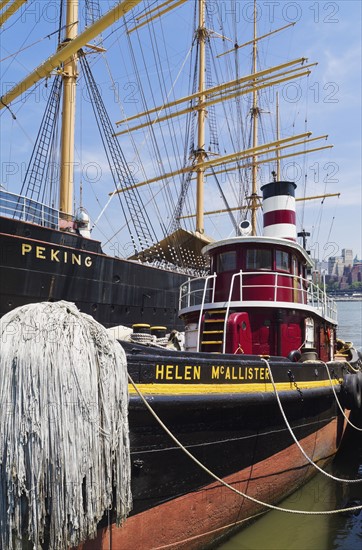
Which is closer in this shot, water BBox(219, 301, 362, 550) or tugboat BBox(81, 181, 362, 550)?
tugboat BBox(81, 181, 362, 550)

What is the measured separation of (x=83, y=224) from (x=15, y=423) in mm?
11241

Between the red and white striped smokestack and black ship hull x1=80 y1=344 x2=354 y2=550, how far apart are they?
162 inches

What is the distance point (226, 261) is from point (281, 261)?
1.07m

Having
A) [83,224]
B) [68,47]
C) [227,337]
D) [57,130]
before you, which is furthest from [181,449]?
[57,130]

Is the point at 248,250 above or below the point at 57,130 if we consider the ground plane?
below

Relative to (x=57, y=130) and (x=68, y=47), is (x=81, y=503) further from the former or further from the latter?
(x=57, y=130)

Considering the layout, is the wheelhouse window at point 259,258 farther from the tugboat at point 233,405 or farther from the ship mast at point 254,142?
the ship mast at point 254,142

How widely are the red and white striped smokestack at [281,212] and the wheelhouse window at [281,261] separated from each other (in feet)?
5.30

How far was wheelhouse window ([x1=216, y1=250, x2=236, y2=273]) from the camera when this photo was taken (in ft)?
31.8

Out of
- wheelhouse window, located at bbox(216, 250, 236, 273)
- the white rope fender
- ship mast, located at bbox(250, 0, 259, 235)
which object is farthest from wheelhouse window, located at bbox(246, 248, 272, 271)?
ship mast, located at bbox(250, 0, 259, 235)

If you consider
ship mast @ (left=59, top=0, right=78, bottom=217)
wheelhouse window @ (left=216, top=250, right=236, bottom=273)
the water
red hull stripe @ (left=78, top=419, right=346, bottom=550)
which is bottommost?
the water

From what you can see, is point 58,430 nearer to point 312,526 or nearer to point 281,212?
point 312,526

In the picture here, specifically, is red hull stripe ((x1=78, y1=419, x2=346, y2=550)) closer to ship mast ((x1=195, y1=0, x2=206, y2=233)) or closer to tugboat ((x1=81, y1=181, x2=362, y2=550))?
tugboat ((x1=81, y1=181, x2=362, y2=550))

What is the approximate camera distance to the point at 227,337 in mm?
8352
